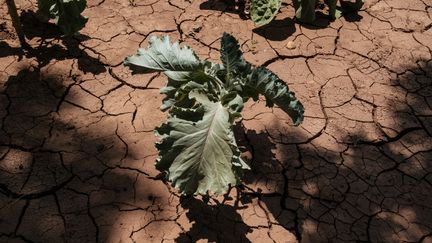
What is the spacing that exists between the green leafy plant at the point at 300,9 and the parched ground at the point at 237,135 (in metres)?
0.10

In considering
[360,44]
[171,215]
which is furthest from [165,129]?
[360,44]

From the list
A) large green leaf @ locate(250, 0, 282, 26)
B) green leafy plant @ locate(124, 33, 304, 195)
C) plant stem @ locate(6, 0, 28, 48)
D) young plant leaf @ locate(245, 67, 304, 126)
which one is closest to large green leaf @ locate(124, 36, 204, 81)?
green leafy plant @ locate(124, 33, 304, 195)

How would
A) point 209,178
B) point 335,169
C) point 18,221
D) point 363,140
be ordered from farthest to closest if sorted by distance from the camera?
point 363,140
point 335,169
point 18,221
point 209,178

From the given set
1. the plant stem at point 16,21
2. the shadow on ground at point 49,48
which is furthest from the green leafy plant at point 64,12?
the shadow on ground at point 49,48

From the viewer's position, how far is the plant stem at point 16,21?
12.2 ft

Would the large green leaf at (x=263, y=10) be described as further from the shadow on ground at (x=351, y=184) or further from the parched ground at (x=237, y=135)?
the shadow on ground at (x=351, y=184)

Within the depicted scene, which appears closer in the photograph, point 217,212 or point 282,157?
point 217,212

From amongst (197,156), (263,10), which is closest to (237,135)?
(197,156)

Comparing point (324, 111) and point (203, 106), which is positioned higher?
point (203, 106)

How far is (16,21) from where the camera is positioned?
12.6 ft

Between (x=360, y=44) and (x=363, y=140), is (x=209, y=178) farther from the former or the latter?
(x=360, y=44)

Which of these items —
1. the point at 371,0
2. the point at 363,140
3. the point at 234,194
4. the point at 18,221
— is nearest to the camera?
the point at 18,221

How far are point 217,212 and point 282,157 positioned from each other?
727 millimetres

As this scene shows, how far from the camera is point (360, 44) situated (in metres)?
4.50
